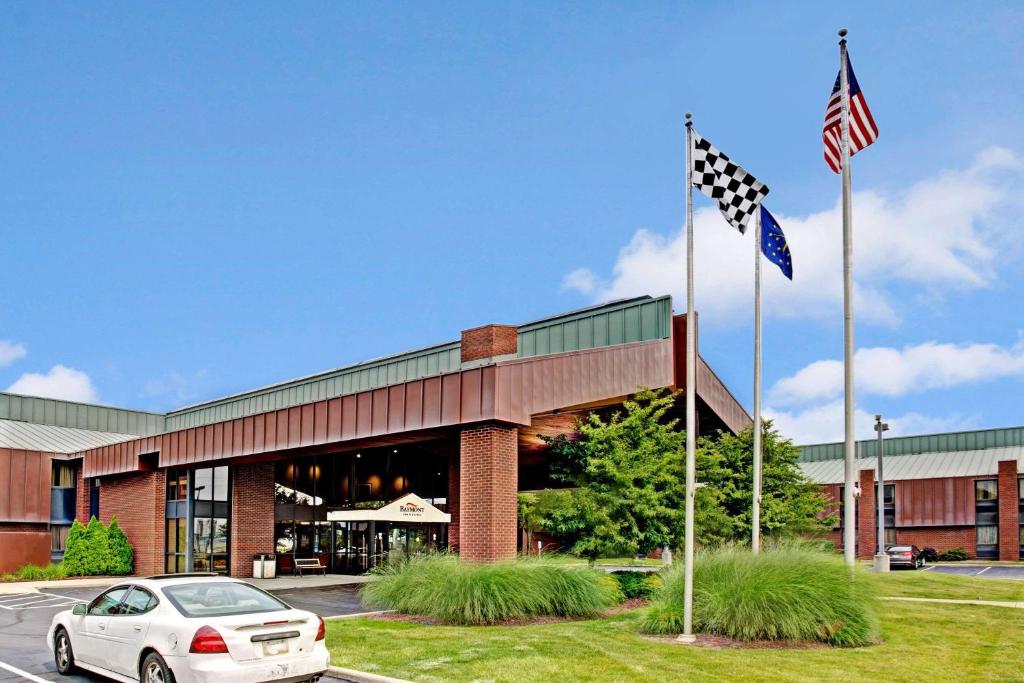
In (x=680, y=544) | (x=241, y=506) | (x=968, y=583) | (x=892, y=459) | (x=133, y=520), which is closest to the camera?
(x=680, y=544)

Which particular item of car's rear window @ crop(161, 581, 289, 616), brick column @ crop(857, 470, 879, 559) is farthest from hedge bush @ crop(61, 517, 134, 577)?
brick column @ crop(857, 470, 879, 559)

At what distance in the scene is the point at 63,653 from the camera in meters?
13.2

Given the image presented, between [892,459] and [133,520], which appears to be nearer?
[133,520]

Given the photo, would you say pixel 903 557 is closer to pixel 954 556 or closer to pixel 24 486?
pixel 954 556

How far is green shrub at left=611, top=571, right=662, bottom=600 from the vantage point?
21.8 metres

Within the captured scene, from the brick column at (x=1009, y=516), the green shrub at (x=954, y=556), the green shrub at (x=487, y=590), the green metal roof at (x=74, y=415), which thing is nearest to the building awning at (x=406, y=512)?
the green shrub at (x=487, y=590)

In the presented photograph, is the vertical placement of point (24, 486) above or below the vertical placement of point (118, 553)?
above

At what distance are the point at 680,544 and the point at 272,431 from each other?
1252 centimetres

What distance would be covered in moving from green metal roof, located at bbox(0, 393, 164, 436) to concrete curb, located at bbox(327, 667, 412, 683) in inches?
1963

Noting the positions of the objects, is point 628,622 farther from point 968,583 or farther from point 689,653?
point 968,583

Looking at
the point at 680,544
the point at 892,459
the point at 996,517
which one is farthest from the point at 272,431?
the point at 892,459

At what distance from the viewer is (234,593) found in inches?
463

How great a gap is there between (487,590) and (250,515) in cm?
1969

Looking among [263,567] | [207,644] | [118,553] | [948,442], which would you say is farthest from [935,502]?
[207,644]
